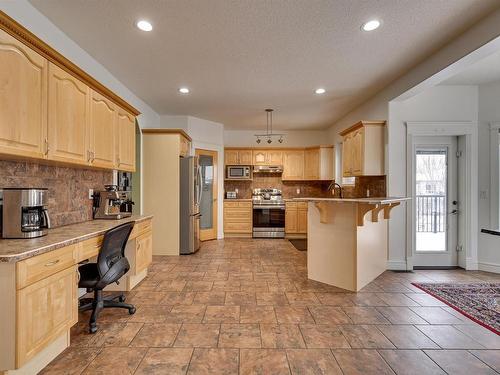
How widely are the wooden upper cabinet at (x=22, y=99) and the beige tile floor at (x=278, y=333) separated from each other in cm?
156

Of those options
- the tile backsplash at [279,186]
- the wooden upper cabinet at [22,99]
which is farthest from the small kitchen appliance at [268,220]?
the wooden upper cabinet at [22,99]

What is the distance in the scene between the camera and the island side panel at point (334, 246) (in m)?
3.27

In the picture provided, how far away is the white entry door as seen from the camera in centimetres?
430

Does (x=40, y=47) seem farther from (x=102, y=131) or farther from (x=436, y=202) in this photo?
A: (x=436, y=202)

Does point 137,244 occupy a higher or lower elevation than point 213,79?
lower

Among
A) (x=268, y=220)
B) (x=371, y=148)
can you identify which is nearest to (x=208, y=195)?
(x=268, y=220)

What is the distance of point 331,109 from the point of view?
5.44 metres

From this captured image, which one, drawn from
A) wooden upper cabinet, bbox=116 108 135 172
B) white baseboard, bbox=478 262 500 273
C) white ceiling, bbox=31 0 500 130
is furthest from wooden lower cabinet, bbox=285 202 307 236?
wooden upper cabinet, bbox=116 108 135 172

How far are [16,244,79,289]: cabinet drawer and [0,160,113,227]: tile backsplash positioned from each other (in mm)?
772

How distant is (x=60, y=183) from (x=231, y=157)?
4.71m

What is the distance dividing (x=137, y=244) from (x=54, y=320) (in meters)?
1.42

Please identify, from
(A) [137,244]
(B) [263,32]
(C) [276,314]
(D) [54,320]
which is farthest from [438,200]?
(D) [54,320]

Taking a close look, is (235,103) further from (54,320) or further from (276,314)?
(54,320)

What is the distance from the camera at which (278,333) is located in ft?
7.64
